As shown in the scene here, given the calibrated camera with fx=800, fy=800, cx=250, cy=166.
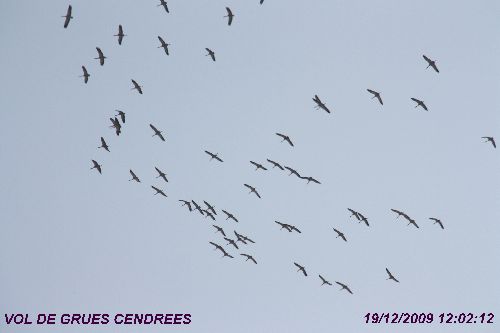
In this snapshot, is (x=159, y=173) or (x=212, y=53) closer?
(x=212, y=53)

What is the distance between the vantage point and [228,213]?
8925 centimetres

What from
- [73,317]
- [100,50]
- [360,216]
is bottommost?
[73,317]

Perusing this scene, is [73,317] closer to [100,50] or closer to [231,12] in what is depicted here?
[100,50]

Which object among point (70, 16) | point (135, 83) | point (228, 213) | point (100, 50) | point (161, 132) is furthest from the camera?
point (228, 213)

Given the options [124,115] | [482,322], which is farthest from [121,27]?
[482,322]

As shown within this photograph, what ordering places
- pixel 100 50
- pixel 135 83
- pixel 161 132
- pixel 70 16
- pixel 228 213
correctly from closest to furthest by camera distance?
pixel 70 16
pixel 100 50
pixel 135 83
pixel 161 132
pixel 228 213

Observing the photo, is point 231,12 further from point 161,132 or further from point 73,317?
point 73,317

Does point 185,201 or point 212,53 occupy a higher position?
point 212,53

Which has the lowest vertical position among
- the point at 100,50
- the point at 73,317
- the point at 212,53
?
the point at 73,317

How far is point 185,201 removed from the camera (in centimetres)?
8881

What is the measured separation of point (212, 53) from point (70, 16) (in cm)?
1740

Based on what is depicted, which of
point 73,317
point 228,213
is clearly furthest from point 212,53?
point 73,317

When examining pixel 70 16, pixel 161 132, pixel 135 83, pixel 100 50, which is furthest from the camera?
pixel 161 132

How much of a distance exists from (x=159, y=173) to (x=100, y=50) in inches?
801
